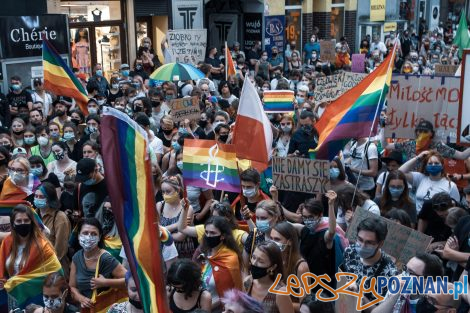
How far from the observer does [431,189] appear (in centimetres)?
672

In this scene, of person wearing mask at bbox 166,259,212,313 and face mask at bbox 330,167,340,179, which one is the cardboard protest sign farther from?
person wearing mask at bbox 166,259,212,313

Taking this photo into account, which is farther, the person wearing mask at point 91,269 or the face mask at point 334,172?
the face mask at point 334,172

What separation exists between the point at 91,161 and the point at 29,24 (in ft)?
28.3

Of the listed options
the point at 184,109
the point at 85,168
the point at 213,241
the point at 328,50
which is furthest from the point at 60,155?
the point at 328,50

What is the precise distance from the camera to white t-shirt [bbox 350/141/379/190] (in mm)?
7898

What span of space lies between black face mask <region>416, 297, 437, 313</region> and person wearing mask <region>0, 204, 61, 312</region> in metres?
2.78

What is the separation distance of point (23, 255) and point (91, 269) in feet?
2.02

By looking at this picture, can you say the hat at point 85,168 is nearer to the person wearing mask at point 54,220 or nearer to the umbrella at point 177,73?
the person wearing mask at point 54,220

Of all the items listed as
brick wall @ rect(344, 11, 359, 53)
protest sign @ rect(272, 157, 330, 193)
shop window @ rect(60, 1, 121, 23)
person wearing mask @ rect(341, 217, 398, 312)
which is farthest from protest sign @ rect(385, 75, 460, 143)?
brick wall @ rect(344, 11, 359, 53)

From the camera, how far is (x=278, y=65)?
19141mm

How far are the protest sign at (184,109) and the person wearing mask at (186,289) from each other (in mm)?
4829

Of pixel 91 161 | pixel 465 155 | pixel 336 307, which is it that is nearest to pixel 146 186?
pixel 336 307

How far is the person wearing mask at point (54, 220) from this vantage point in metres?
6.25

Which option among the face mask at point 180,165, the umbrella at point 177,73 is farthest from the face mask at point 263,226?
the umbrella at point 177,73
